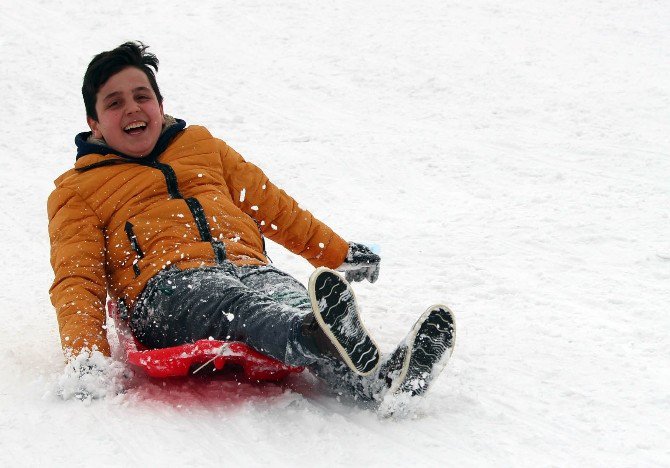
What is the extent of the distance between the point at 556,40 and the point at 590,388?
21.4 ft

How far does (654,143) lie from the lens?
18.4 ft

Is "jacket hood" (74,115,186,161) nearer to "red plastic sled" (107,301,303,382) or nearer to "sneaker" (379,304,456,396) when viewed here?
"red plastic sled" (107,301,303,382)

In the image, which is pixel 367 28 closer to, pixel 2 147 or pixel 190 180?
pixel 2 147

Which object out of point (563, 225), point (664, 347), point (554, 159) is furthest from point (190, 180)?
point (554, 159)

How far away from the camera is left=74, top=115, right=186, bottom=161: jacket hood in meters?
3.08

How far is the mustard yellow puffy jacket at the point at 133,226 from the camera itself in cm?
275

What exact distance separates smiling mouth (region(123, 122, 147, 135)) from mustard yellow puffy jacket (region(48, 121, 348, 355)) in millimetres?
101

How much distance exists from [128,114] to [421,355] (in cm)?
156

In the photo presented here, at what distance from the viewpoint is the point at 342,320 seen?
84.8 inches

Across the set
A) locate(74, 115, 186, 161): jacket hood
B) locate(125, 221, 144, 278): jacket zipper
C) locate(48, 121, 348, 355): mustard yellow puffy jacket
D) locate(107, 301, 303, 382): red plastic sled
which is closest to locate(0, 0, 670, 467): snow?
locate(107, 301, 303, 382): red plastic sled

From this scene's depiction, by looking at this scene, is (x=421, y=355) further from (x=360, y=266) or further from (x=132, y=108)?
(x=132, y=108)

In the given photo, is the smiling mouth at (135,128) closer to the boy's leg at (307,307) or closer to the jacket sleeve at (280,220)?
the jacket sleeve at (280,220)

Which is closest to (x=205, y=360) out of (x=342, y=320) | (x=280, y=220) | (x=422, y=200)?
(x=342, y=320)

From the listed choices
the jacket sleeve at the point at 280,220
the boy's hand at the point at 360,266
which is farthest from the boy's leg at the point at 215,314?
the boy's hand at the point at 360,266
